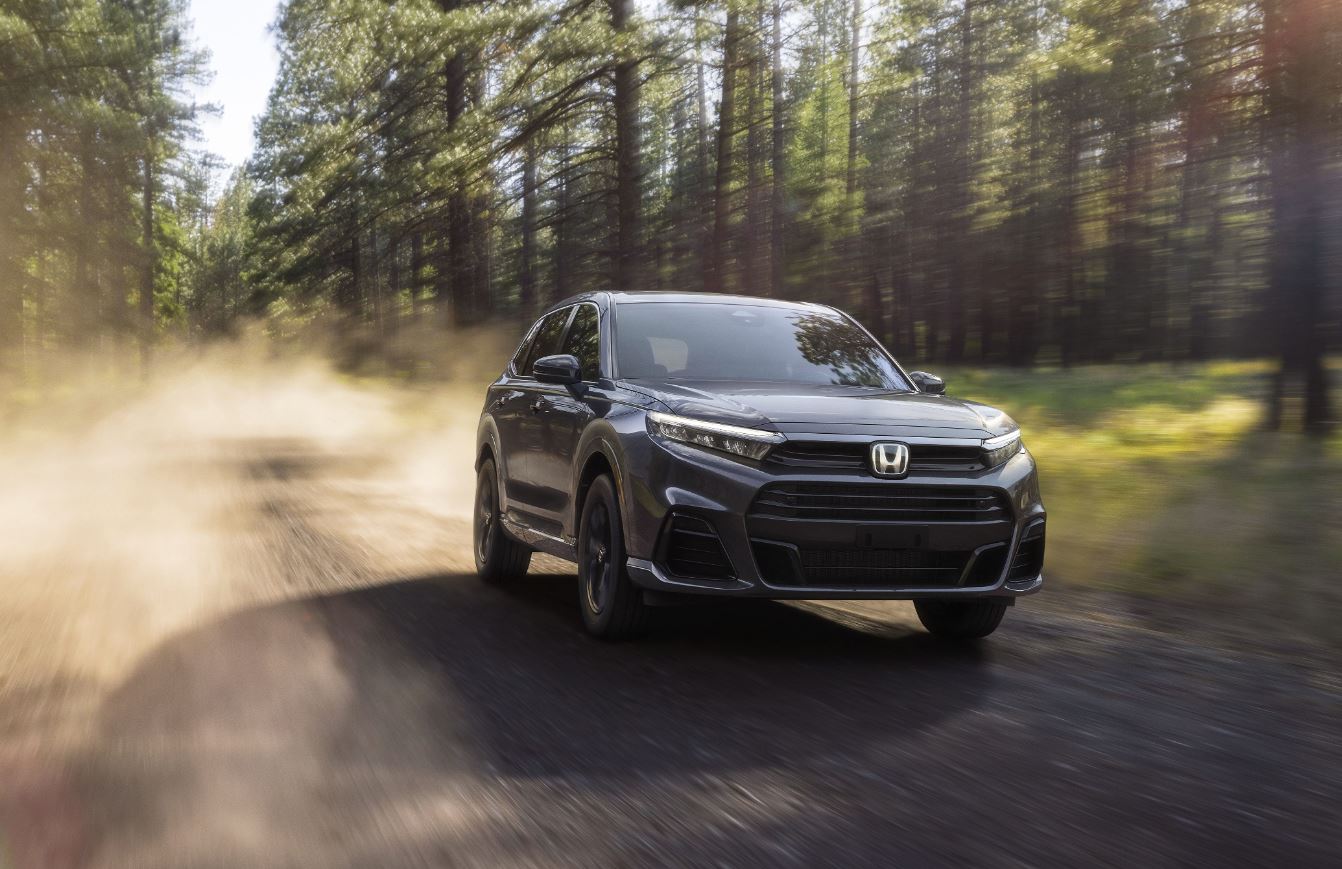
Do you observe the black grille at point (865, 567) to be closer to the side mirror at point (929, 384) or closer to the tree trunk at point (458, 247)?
the side mirror at point (929, 384)

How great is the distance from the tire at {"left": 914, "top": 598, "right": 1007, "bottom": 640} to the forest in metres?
7.37

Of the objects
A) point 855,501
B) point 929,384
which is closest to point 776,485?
point 855,501

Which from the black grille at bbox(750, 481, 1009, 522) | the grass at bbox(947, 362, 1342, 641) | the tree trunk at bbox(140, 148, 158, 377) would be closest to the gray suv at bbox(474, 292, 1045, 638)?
the black grille at bbox(750, 481, 1009, 522)

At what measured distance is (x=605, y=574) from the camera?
6941mm

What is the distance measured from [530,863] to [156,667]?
3286 mm

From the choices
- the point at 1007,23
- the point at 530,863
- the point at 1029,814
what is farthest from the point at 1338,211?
the point at 1007,23

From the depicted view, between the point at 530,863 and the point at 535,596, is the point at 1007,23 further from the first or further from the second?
the point at 530,863

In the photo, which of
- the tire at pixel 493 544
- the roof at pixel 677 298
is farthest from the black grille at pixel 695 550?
the tire at pixel 493 544

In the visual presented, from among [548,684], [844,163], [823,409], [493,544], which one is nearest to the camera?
→ [548,684]

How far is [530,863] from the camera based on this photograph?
3.73 meters

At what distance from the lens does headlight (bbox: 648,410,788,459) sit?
20.5 feet

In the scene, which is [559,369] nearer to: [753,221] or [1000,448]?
[1000,448]

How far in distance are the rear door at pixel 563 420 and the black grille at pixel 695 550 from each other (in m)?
1.23

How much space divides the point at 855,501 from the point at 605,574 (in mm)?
1399
